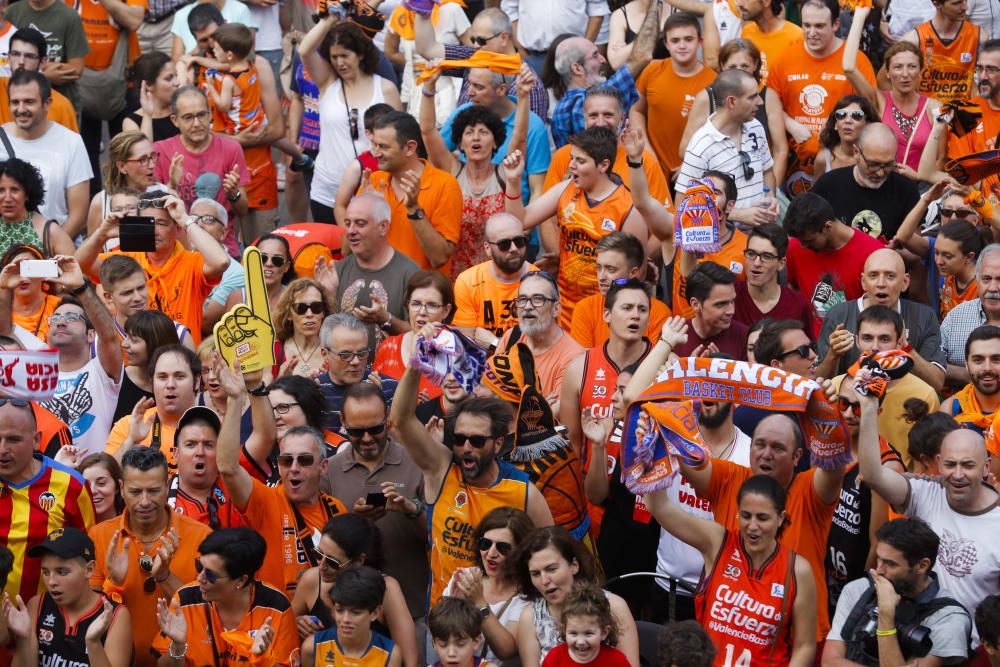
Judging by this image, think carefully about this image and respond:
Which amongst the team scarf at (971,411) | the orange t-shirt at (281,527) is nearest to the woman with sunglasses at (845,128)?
the team scarf at (971,411)

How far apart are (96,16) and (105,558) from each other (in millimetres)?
6325

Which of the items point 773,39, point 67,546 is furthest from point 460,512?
point 773,39

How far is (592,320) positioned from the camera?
8641 mm

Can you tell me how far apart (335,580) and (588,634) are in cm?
110

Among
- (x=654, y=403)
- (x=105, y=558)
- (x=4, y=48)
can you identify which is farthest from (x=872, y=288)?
(x=4, y=48)

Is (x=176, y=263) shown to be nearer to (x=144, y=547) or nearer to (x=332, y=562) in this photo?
(x=144, y=547)

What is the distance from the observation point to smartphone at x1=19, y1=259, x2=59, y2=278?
7855 mm

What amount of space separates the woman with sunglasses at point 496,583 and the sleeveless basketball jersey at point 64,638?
1426 millimetres

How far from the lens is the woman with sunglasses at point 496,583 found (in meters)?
6.67

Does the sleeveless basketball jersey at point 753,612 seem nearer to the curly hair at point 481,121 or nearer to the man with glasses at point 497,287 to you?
the man with glasses at point 497,287

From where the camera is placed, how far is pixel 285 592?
7.25m

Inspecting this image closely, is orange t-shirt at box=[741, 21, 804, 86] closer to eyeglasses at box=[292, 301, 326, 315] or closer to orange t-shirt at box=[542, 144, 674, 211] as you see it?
orange t-shirt at box=[542, 144, 674, 211]

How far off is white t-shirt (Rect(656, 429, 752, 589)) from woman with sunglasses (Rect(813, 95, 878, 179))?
3.13 metres

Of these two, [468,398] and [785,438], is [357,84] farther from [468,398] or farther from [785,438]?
[785,438]
